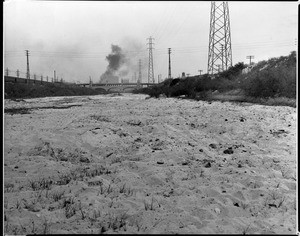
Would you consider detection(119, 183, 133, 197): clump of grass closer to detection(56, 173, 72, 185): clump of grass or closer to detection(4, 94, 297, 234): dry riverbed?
detection(4, 94, 297, 234): dry riverbed

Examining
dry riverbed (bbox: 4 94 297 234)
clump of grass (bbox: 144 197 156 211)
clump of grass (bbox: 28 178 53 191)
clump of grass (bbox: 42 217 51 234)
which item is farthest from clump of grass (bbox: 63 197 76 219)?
clump of grass (bbox: 144 197 156 211)

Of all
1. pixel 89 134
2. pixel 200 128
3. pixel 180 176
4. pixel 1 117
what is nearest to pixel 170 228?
pixel 180 176

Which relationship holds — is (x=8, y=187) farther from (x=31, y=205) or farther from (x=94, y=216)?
(x=94, y=216)

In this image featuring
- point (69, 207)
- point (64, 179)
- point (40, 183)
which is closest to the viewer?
point (69, 207)

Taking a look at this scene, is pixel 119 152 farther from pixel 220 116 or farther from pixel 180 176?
pixel 220 116

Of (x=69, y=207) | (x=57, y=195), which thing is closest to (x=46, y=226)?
(x=69, y=207)

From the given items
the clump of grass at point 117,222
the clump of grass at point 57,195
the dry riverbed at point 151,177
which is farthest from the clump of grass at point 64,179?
the clump of grass at point 117,222

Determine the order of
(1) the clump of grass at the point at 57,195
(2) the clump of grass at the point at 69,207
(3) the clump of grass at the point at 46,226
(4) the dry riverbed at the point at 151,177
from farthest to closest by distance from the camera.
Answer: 1. (1) the clump of grass at the point at 57,195
2. (2) the clump of grass at the point at 69,207
3. (4) the dry riverbed at the point at 151,177
4. (3) the clump of grass at the point at 46,226

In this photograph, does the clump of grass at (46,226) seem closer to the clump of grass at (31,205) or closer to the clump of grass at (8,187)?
the clump of grass at (31,205)

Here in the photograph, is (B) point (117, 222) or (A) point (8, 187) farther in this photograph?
(A) point (8, 187)
